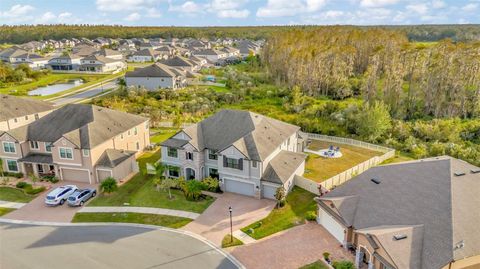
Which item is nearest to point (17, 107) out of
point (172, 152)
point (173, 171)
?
point (172, 152)

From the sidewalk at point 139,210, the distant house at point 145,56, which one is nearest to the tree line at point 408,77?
the sidewalk at point 139,210

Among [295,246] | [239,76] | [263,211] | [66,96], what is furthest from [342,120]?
[66,96]

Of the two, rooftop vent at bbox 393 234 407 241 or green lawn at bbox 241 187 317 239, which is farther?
green lawn at bbox 241 187 317 239

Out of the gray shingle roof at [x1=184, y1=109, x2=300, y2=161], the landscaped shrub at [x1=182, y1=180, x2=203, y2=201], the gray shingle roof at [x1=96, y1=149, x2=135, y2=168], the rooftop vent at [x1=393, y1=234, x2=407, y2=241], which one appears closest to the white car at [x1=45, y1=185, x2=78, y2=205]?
the gray shingle roof at [x1=96, y1=149, x2=135, y2=168]

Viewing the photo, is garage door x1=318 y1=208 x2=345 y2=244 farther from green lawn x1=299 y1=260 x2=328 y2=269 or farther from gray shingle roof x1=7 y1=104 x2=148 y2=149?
gray shingle roof x1=7 y1=104 x2=148 y2=149

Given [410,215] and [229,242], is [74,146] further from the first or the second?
[410,215]

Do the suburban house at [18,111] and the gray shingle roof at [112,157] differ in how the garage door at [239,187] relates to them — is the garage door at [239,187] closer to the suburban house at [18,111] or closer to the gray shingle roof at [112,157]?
the gray shingle roof at [112,157]
